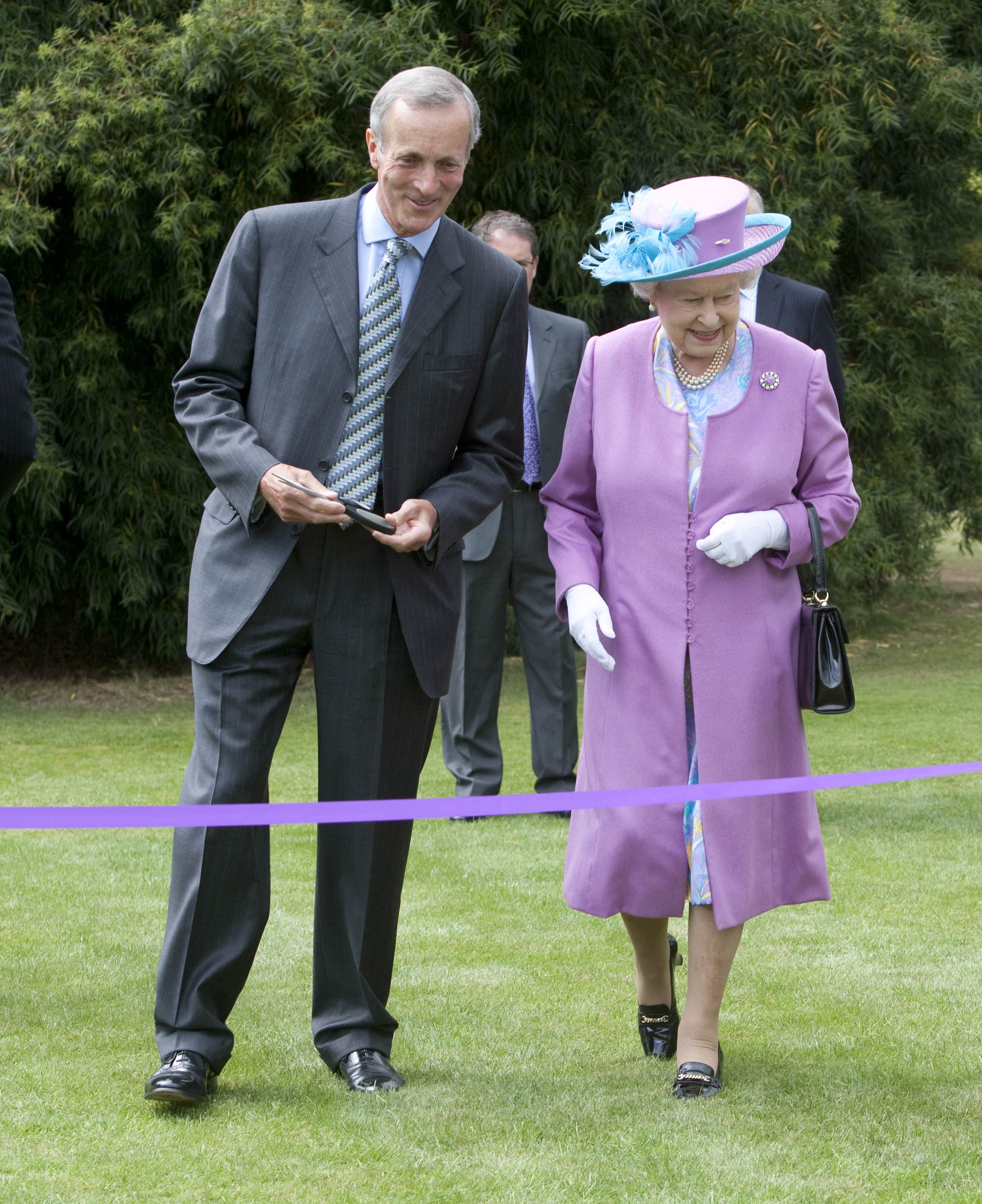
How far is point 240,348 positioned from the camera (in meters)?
3.51

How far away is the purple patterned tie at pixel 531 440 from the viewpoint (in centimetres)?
671

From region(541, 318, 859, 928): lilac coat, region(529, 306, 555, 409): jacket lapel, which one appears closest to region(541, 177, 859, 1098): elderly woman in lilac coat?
region(541, 318, 859, 928): lilac coat

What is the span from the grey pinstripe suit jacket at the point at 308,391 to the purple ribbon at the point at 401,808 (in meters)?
0.49

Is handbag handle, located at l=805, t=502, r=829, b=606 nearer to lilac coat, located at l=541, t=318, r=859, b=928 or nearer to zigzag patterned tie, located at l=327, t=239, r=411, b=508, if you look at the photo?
lilac coat, located at l=541, t=318, r=859, b=928

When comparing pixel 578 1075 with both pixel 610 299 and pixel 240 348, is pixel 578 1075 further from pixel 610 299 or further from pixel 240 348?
pixel 610 299

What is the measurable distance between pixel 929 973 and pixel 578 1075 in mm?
1263

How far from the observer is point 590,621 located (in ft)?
11.5

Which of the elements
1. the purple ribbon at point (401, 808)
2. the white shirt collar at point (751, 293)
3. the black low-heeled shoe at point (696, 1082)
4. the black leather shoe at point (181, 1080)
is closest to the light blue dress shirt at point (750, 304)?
the white shirt collar at point (751, 293)

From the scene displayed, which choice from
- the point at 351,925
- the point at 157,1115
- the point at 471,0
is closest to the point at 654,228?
the point at 351,925

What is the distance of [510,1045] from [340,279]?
180 cm

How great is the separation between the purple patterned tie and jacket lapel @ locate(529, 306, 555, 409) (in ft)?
0.10

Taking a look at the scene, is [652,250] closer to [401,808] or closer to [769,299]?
[401,808]

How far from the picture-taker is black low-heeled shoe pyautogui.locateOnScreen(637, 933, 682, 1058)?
3828mm

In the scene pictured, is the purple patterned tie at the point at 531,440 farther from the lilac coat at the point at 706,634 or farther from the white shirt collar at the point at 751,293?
the lilac coat at the point at 706,634
